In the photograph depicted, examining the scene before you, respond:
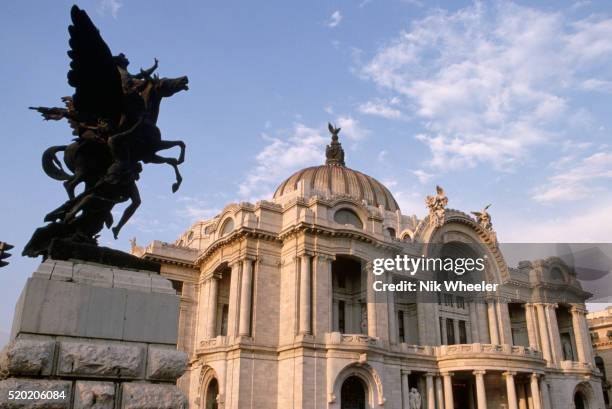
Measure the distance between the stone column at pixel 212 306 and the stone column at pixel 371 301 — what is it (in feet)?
35.9

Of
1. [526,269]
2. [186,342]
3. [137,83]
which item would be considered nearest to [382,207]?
[526,269]

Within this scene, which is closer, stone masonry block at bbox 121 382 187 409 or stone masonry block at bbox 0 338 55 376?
stone masonry block at bbox 0 338 55 376

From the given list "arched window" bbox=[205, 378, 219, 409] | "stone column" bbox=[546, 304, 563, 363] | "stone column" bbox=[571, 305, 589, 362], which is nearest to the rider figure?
"arched window" bbox=[205, 378, 219, 409]

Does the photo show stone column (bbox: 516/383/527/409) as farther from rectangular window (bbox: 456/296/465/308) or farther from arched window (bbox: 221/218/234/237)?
arched window (bbox: 221/218/234/237)

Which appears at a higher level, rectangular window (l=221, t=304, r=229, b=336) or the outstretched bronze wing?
rectangular window (l=221, t=304, r=229, b=336)

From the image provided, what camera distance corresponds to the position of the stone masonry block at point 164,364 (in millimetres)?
6641

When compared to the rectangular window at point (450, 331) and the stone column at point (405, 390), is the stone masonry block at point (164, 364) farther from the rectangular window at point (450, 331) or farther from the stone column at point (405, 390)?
the rectangular window at point (450, 331)

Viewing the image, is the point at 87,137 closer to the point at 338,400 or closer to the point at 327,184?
the point at 338,400

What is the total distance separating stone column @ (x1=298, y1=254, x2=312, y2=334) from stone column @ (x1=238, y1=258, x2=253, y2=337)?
3365 mm

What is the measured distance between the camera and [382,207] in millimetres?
51156

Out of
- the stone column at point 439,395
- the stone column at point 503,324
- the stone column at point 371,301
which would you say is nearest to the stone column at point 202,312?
the stone column at point 371,301

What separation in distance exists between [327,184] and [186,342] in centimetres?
1984

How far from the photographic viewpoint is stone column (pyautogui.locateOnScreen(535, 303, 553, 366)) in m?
42.3

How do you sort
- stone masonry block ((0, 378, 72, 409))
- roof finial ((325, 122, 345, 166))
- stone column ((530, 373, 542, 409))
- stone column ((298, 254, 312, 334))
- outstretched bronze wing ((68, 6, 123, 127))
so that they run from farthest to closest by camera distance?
roof finial ((325, 122, 345, 166)) → stone column ((530, 373, 542, 409)) → stone column ((298, 254, 312, 334)) → outstretched bronze wing ((68, 6, 123, 127)) → stone masonry block ((0, 378, 72, 409))
